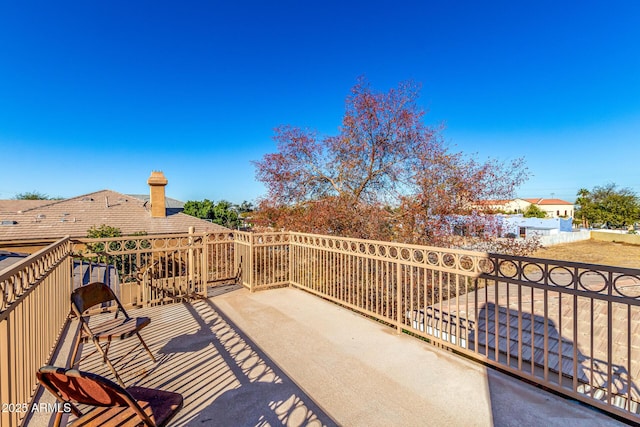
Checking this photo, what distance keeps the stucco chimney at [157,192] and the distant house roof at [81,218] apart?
41 cm

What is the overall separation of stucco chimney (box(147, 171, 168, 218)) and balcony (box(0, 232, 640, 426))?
1102cm

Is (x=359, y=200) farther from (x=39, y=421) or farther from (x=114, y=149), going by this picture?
(x=114, y=149)

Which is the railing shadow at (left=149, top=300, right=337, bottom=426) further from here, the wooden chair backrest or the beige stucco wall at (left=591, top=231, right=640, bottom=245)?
the beige stucco wall at (left=591, top=231, right=640, bottom=245)

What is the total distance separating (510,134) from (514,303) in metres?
11.4

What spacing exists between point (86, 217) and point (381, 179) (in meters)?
14.9

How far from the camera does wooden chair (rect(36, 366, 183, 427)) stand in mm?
1337

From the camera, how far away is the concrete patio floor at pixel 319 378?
7.42ft

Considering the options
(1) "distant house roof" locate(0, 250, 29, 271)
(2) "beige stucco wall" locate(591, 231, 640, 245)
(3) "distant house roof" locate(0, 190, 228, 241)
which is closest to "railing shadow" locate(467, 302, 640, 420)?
(1) "distant house roof" locate(0, 250, 29, 271)

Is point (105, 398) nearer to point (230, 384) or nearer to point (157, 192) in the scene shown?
point (230, 384)

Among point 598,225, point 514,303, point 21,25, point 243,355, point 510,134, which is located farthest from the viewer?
point 598,225

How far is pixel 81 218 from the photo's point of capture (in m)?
14.6

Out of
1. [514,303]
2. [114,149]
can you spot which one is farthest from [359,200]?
[114,149]

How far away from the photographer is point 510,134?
47.1 ft

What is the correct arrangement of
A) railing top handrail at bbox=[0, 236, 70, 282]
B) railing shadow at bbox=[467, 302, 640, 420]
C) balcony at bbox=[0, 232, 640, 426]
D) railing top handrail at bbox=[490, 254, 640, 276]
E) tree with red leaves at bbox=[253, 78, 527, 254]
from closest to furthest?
railing top handrail at bbox=[0, 236, 70, 282] → railing top handrail at bbox=[490, 254, 640, 276] → balcony at bbox=[0, 232, 640, 426] → railing shadow at bbox=[467, 302, 640, 420] → tree with red leaves at bbox=[253, 78, 527, 254]
